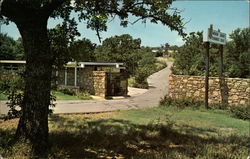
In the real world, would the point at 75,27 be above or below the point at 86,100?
above

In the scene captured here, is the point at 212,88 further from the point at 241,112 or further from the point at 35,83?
the point at 35,83

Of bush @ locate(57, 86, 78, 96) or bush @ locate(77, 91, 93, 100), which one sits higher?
bush @ locate(57, 86, 78, 96)

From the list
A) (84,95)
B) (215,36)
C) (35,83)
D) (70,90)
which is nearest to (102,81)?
(84,95)

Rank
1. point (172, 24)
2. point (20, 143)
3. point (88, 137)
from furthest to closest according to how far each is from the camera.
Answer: point (88, 137) → point (172, 24) → point (20, 143)

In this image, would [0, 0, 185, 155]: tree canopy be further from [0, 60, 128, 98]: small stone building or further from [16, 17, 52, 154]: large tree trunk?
[0, 60, 128, 98]: small stone building

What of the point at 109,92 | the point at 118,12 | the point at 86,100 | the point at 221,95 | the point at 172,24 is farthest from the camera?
the point at 109,92

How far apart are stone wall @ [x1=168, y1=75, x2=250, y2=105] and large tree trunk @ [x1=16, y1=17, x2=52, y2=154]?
968cm

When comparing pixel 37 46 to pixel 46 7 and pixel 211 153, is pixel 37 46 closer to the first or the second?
pixel 46 7

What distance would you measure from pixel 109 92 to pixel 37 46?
42.8ft

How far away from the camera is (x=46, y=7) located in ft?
11.3

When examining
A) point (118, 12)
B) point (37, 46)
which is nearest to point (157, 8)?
point (118, 12)

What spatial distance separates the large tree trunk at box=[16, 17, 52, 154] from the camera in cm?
332

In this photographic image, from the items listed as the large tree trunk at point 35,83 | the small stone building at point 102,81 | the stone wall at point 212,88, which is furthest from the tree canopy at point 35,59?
the small stone building at point 102,81

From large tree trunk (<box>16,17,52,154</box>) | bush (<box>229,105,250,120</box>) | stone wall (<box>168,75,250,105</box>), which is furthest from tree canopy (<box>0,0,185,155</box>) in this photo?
stone wall (<box>168,75,250,105</box>)
